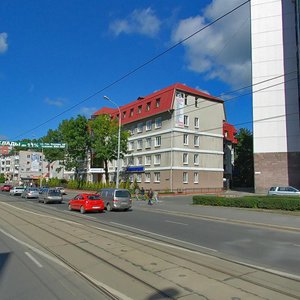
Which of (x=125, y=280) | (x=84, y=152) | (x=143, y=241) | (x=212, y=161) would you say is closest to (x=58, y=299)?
(x=125, y=280)

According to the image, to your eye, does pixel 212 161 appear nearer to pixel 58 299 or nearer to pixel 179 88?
pixel 179 88

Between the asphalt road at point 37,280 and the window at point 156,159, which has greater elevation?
the window at point 156,159

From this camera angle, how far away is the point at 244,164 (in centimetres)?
7788

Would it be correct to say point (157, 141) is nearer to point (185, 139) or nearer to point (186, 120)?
point (185, 139)

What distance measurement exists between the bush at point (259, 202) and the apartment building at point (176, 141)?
21793mm

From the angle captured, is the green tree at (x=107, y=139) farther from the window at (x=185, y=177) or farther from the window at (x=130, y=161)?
the window at (x=185, y=177)

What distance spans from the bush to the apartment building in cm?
2179

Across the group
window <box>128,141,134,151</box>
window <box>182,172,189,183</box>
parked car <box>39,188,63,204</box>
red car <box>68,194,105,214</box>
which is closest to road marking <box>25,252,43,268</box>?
red car <box>68,194,105,214</box>

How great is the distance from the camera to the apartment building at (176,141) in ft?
173

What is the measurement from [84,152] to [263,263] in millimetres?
59631

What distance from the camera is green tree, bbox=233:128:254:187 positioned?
76.9 m

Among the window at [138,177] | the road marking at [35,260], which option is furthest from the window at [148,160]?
the road marking at [35,260]

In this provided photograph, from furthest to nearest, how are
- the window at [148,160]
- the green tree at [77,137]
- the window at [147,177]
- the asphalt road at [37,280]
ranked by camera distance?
the green tree at [77,137] → the window at [148,160] → the window at [147,177] → the asphalt road at [37,280]

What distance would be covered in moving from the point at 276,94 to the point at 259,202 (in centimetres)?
2465
